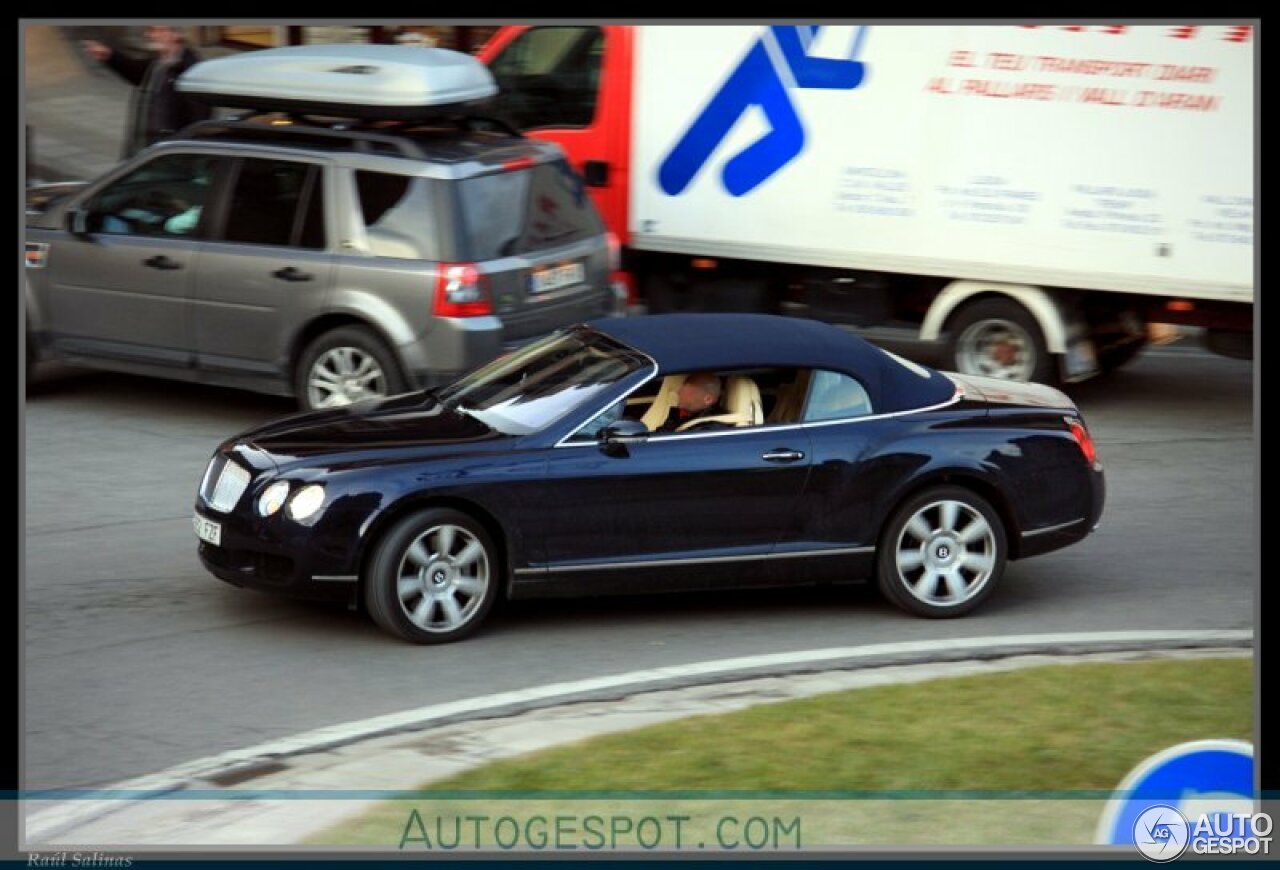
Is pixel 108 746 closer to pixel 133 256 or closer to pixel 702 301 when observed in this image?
pixel 133 256

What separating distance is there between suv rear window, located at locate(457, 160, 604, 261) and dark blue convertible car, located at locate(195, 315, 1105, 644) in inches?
105

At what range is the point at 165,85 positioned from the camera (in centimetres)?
1627

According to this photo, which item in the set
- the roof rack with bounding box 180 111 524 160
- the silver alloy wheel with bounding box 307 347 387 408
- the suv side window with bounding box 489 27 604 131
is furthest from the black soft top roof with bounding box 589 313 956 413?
the suv side window with bounding box 489 27 604 131

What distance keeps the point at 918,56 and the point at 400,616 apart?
6.70 m

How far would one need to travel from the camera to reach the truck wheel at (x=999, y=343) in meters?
14.2

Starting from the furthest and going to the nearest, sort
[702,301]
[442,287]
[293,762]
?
[702,301]
[442,287]
[293,762]

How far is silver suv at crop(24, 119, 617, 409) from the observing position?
12703 millimetres

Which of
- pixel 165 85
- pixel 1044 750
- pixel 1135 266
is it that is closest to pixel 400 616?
pixel 1044 750

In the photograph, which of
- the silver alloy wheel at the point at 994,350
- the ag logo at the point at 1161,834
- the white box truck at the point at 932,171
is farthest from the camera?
the silver alloy wheel at the point at 994,350

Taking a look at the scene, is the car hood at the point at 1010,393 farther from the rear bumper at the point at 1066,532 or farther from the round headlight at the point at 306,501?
the round headlight at the point at 306,501

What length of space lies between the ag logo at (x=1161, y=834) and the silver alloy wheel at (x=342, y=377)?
6.75m

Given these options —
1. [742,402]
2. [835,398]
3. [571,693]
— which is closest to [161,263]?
[742,402]

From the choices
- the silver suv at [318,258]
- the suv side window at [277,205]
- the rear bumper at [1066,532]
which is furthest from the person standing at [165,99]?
the rear bumper at [1066,532]

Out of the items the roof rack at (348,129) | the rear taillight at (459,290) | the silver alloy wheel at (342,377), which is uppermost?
the roof rack at (348,129)
